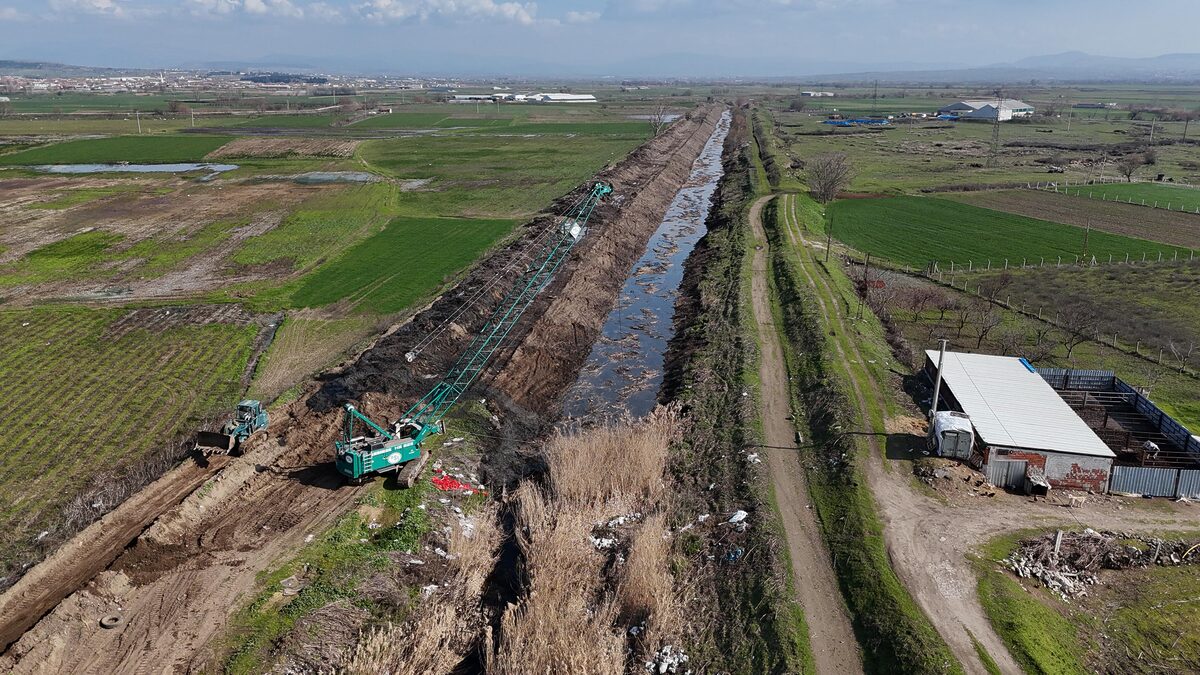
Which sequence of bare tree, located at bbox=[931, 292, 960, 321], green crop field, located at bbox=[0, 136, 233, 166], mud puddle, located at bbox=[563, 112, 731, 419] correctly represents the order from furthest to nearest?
green crop field, located at bbox=[0, 136, 233, 166] → bare tree, located at bbox=[931, 292, 960, 321] → mud puddle, located at bbox=[563, 112, 731, 419]

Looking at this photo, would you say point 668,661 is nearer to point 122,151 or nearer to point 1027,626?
point 1027,626

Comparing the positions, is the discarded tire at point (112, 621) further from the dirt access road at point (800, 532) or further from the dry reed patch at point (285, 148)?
the dry reed patch at point (285, 148)

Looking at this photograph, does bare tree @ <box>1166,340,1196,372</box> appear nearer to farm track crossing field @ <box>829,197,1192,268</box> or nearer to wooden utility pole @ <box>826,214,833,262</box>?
farm track crossing field @ <box>829,197,1192,268</box>

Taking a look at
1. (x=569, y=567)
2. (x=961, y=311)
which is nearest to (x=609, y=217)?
(x=961, y=311)

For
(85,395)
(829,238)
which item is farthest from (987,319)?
(85,395)

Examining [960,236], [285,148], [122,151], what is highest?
[285,148]

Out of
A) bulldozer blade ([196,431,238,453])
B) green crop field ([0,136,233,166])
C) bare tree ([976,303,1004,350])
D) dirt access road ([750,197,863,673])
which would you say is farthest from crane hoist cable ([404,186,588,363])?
green crop field ([0,136,233,166])
